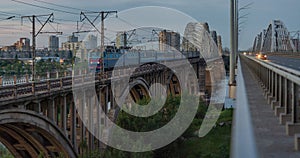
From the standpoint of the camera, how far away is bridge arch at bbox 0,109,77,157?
63.1ft

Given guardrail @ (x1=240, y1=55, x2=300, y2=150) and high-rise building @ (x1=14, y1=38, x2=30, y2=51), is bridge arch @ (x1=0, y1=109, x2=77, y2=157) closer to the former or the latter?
guardrail @ (x1=240, y1=55, x2=300, y2=150)

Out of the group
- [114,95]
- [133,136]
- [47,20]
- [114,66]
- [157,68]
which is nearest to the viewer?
[47,20]

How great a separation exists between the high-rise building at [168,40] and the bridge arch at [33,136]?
47801 mm

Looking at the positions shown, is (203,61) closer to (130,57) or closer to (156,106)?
(130,57)

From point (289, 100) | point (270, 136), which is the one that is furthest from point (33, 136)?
point (270, 136)

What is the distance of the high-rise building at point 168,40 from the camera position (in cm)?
7132

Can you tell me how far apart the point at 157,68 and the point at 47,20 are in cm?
2349

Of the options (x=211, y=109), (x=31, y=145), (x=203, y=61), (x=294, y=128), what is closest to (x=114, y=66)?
(x=211, y=109)

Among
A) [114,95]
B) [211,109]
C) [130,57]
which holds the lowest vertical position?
[211,109]

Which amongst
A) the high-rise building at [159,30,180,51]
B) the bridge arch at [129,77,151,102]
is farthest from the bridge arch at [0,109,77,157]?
the high-rise building at [159,30,180,51]

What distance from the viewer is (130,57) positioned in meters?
49.4

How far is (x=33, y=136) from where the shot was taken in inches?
880

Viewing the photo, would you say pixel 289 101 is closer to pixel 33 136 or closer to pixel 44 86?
pixel 44 86

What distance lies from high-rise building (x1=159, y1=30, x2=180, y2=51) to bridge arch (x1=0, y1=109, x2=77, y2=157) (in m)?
47.8
